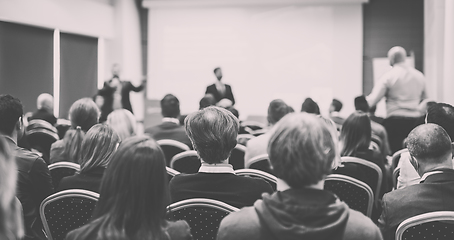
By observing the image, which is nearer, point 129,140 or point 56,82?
point 129,140

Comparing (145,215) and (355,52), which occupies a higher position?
(355,52)

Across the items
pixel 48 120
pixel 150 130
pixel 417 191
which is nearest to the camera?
pixel 417 191

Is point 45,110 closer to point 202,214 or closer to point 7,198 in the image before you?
point 202,214

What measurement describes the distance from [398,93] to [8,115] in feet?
13.9

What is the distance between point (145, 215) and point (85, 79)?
9.49 metres

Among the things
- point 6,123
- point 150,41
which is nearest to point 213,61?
point 150,41

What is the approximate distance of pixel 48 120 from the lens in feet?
19.2

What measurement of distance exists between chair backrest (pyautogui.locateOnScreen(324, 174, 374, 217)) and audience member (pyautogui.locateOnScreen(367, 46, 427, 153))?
9.63 feet

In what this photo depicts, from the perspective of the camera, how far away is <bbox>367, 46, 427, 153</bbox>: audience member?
221 inches

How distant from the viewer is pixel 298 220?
1388 mm

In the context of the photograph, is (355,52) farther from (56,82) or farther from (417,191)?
(417,191)

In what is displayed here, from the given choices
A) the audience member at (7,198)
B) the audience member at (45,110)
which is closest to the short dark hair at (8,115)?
the audience member at (7,198)

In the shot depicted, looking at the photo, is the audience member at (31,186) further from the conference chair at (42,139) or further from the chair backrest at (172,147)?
the conference chair at (42,139)

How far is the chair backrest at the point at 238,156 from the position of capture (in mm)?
4156
